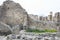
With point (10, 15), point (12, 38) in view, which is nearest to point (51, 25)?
point (10, 15)

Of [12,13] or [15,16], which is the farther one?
[12,13]

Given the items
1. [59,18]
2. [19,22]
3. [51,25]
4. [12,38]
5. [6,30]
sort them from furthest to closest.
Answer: [59,18] < [19,22] < [51,25] < [6,30] < [12,38]

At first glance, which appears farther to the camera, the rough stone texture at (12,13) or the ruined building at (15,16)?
the rough stone texture at (12,13)

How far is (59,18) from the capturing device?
29500mm

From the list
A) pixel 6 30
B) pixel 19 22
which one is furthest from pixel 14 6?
pixel 6 30

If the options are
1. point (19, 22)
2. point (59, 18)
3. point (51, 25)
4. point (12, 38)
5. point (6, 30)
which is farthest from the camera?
point (59, 18)

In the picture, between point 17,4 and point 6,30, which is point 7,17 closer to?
point 17,4

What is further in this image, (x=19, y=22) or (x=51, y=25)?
(x=19, y=22)

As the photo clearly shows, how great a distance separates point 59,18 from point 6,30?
12517 mm

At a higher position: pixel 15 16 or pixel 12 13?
pixel 12 13

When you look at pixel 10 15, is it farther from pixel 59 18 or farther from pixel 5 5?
pixel 59 18

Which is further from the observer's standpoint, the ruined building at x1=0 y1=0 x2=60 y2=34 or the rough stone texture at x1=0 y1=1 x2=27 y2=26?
the rough stone texture at x1=0 y1=1 x2=27 y2=26

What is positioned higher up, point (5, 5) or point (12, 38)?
point (5, 5)

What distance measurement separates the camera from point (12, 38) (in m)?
10.4
